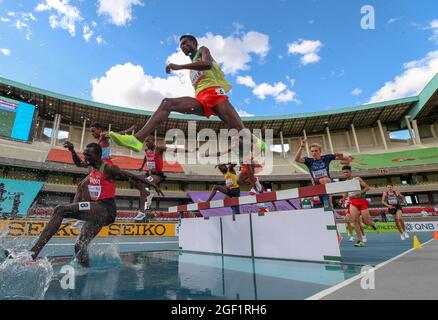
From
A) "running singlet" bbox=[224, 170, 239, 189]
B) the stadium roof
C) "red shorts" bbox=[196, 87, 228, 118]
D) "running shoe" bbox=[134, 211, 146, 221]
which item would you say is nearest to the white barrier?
"running shoe" bbox=[134, 211, 146, 221]

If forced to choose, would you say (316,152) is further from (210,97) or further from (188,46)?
(188,46)

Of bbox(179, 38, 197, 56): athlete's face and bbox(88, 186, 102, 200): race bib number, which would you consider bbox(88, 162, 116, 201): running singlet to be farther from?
bbox(179, 38, 197, 56): athlete's face

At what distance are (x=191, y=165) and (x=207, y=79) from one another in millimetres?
32223

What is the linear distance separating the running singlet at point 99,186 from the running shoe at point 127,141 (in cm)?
124

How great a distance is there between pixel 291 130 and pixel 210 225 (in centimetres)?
3512

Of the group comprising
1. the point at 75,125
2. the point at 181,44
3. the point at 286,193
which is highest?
the point at 75,125

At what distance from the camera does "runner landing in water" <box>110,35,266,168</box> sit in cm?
343

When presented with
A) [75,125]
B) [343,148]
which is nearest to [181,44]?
[75,125]

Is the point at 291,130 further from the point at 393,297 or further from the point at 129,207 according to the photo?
the point at 393,297

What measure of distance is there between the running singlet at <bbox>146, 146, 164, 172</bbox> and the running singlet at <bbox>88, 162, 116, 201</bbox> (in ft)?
8.49

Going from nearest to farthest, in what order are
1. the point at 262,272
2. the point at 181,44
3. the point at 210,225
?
the point at 262,272 → the point at 181,44 → the point at 210,225

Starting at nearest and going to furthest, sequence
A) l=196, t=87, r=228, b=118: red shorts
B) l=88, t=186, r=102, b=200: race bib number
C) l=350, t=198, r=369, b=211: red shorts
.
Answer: l=196, t=87, r=228, b=118: red shorts → l=88, t=186, r=102, b=200: race bib number → l=350, t=198, r=369, b=211: red shorts

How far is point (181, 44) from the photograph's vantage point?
13.0 feet

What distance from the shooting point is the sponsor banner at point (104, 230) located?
35.4ft
